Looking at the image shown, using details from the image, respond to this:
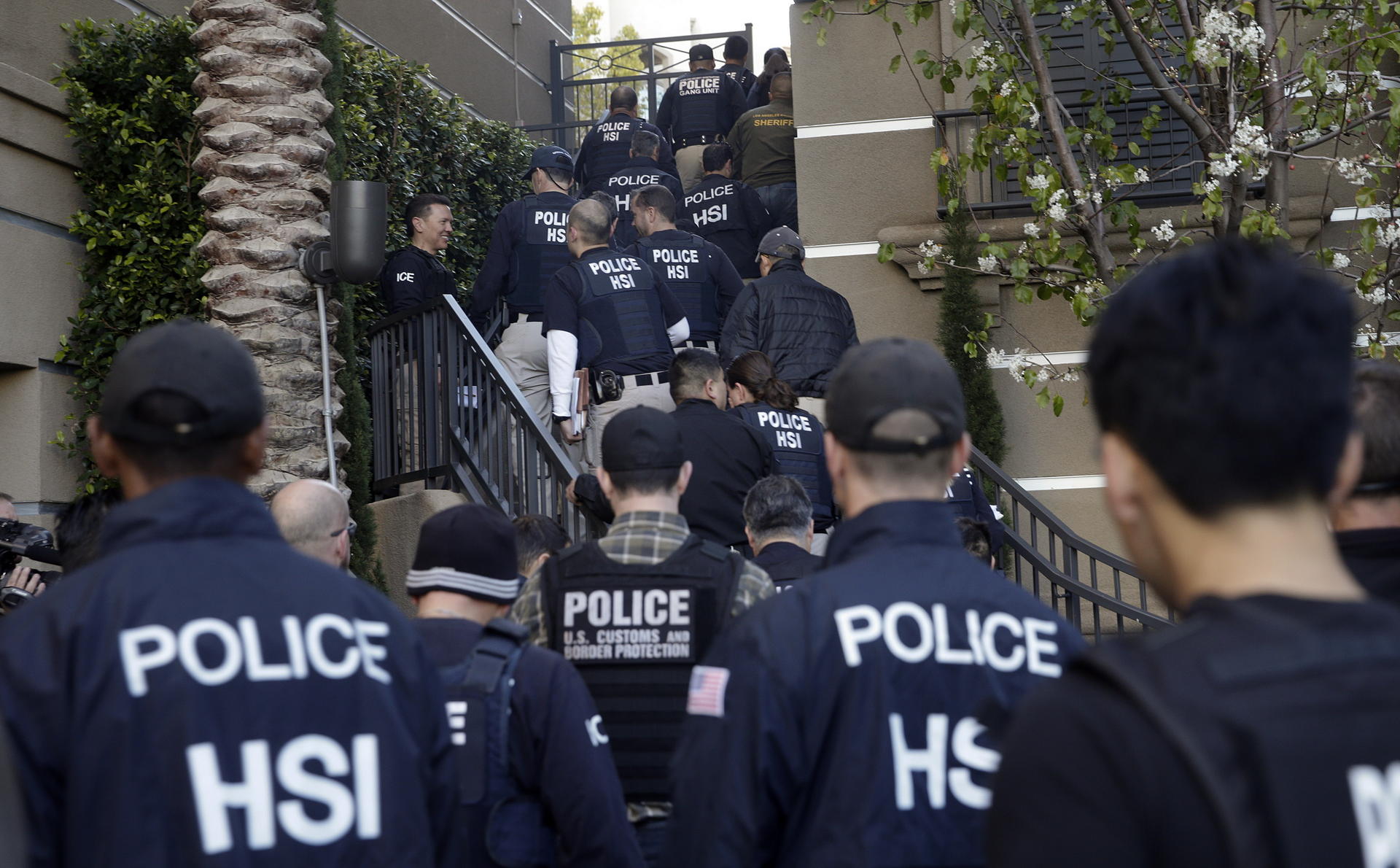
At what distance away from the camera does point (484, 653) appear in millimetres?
3295

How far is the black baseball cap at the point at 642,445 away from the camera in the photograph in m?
4.10

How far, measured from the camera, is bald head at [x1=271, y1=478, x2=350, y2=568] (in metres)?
4.08

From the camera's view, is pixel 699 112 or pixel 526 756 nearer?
pixel 526 756

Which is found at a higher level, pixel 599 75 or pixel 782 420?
pixel 599 75

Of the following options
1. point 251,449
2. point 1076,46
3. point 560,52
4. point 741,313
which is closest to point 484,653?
point 251,449

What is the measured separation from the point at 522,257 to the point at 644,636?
5.94m

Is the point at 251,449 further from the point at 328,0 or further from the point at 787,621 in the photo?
the point at 328,0

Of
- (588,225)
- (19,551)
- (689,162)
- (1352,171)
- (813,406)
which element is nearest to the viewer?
→ (19,551)

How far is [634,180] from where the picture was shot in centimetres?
1147

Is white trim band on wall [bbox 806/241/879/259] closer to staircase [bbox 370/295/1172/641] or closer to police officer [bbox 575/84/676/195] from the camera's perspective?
staircase [bbox 370/295/1172/641]

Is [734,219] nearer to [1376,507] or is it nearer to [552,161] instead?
[552,161]

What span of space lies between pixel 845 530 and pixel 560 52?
60.0 ft

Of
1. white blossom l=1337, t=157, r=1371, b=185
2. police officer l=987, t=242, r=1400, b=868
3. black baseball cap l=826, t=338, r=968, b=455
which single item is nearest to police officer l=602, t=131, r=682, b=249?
white blossom l=1337, t=157, r=1371, b=185

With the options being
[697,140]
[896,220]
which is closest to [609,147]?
[697,140]
